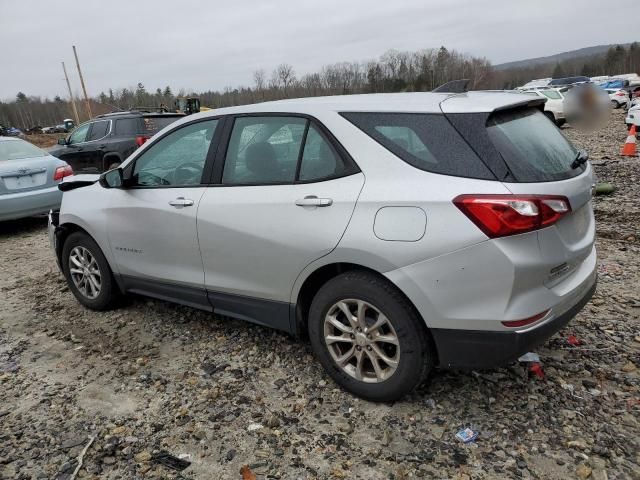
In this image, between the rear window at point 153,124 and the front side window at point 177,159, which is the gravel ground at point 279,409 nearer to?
the front side window at point 177,159

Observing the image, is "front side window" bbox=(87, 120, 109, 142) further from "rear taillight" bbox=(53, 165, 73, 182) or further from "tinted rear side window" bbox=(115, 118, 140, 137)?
"rear taillight" bbox=(53, 165, 73, 182)

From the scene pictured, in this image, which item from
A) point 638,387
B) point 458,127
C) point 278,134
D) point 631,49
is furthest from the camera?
point 631,49

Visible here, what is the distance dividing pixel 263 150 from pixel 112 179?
1.51m

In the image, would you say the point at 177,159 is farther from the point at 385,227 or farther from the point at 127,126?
the point at 127,126

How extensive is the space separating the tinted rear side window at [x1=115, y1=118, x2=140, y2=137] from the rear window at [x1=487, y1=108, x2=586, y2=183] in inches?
359

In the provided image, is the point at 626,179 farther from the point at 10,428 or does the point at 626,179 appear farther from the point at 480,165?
the point at 10,428

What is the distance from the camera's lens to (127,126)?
10414mm

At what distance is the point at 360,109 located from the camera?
9.28 ft

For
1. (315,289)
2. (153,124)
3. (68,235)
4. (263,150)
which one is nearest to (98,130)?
(153,124)

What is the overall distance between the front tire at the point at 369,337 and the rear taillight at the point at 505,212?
22.7 inches

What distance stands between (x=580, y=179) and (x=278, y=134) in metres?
1.77

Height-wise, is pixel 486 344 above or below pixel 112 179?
below

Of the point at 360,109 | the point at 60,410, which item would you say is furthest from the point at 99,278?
the point at 360,109

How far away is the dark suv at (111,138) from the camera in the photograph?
33.6 ft
